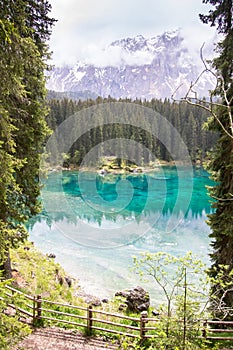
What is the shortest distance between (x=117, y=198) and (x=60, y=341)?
103 feet

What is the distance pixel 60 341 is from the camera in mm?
7465

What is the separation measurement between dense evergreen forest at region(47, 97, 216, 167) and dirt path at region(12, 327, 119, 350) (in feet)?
Answer: 186

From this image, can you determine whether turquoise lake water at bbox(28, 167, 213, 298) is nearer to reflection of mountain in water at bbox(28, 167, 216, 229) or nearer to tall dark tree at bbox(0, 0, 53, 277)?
reflection of mountain in water at bbox(28, 167, 216, 229)

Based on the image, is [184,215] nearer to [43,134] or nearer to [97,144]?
[43,134]

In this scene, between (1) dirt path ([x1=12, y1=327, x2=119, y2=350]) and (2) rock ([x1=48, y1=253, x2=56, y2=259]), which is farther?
(2) rock ([x1=48, y1=253, x2=56, y2=259])

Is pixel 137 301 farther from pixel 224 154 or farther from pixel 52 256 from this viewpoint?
pixel 52 256

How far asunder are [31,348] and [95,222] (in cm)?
2046

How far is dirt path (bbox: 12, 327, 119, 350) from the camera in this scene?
7184mm

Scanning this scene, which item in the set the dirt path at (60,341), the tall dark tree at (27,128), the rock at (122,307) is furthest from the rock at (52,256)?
the dirt path at (60,341)

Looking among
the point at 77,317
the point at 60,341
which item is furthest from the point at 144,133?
the point at 60,341

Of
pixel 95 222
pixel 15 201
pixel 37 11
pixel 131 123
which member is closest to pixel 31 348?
pixel 15 201

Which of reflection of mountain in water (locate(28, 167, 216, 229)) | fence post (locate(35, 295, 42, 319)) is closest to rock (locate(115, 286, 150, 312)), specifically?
fence post (locate(35, 295, 42, 319))

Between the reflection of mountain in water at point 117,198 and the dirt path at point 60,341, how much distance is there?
17.6m

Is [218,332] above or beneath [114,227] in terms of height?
above
